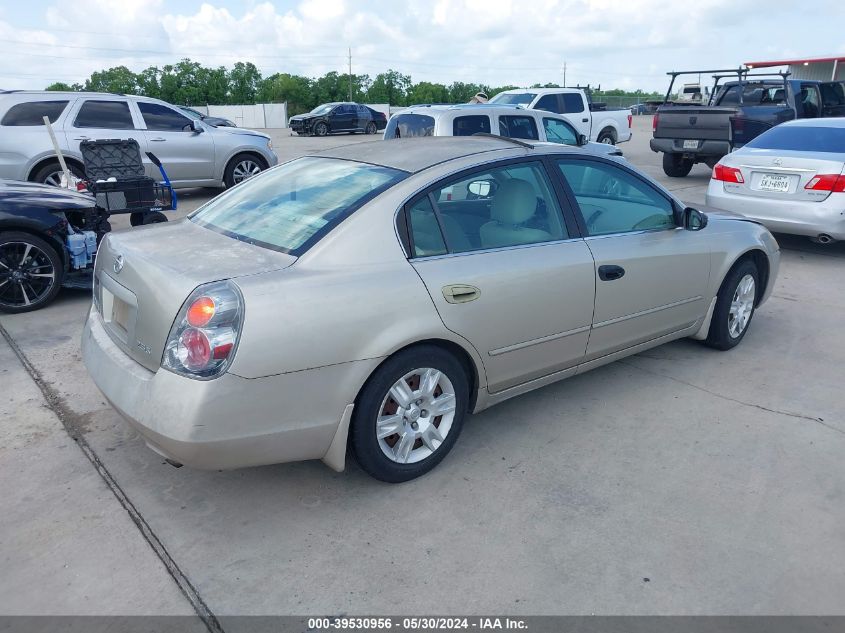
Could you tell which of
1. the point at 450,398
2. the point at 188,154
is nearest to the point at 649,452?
the point at 450,398

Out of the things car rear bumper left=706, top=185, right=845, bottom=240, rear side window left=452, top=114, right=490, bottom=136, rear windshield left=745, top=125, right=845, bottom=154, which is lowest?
car rear bumper left=706, top=185, right=845, bottom=240

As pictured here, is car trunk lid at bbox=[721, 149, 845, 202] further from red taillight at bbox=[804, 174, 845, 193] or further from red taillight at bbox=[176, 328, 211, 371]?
red taillight at bbox=[176, 328, 211, 371]

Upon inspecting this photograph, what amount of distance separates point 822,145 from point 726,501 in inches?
238

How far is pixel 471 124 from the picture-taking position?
358 inches

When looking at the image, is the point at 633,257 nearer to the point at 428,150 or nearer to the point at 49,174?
the point at 428,150

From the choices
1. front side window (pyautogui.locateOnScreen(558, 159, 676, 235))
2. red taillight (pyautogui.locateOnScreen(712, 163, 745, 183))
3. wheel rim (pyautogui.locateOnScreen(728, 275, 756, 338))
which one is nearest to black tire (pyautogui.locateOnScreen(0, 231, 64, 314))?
front side window (pyautogui.locateOnScreen(558, 159, 676, 235))

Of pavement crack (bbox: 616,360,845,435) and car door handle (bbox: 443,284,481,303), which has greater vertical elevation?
car door handle (bbox: 443,284,481,303)

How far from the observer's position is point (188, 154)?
1098 centimetres

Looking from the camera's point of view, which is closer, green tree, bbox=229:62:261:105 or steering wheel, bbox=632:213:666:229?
steering wheel, bbox=632:213:666:229

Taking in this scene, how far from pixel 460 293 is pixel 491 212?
652 millimetres

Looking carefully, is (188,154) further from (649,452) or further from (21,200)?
(649,452)

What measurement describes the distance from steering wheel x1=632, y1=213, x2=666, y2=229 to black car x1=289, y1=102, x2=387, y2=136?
94.5 ft

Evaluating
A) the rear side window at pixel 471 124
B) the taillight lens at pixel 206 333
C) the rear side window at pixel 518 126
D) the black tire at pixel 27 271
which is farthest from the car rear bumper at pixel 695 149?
the taillight lens at pixel 206 333

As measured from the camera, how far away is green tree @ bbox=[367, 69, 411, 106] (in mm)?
69750
